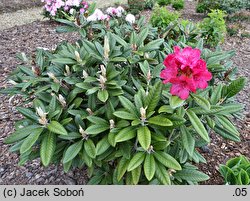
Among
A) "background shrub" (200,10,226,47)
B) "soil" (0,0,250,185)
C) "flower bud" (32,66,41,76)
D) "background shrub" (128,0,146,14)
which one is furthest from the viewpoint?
"background shrub" (128,0,146,14)

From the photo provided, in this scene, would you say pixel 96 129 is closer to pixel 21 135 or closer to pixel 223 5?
pixel 21 135

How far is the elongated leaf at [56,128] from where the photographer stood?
5.46 ft

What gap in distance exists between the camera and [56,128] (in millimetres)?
1683

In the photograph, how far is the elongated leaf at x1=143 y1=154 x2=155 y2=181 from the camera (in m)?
1.65

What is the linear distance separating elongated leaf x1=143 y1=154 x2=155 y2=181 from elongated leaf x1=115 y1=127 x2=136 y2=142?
0.17m

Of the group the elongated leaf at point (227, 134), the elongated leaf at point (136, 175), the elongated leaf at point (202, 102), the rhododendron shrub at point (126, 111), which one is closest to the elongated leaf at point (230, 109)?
the rhododendron shrub at point (126, 111)

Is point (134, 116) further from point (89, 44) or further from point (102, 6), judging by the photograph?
point (102, 6)

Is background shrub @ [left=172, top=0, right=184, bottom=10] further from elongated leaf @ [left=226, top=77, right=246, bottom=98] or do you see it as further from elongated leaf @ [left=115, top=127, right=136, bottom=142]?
elongated leaf @ [left=115, top=127, right=136, bottom=142]

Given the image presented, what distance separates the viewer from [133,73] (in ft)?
7.25

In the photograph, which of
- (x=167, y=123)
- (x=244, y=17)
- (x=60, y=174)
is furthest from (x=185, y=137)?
(x=244, y=17)

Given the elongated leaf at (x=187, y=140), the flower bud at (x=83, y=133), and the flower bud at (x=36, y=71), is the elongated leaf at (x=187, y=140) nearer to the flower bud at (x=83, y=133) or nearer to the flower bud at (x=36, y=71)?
the flower bud at (x=83, y=133)

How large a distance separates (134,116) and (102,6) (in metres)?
7.24

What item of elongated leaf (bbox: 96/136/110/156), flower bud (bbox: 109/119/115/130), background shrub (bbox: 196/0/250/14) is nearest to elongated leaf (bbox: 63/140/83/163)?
elongated leaf (bbox: 96/136/110/156)

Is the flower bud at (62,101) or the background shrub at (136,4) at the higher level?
the flower bud at (62,101)
